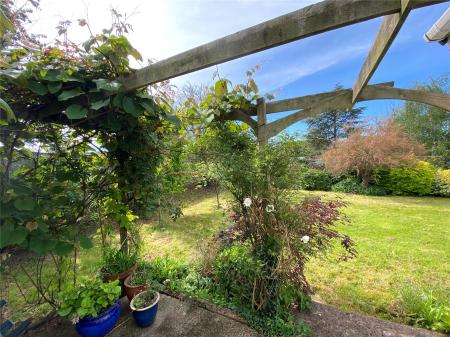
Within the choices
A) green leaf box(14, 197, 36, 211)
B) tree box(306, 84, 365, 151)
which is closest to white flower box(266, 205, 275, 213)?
green leaf box(14, 197, 36, 211)

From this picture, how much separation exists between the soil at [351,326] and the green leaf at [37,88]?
8.48 ft

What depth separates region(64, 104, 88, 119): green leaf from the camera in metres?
1.29

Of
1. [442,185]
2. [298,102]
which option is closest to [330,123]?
[442,185]

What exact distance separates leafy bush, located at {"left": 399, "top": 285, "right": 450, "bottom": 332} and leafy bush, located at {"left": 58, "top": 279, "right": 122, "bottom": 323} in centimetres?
263

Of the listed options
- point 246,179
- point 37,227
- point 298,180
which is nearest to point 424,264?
point 298,180

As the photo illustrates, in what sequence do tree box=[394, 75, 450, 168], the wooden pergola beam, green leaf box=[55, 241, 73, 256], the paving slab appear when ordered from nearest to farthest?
the wooden pergola beam, green leaf box=[55, 241, 73, 256], the paving slab, tree box=[394, 75, 450, 168]

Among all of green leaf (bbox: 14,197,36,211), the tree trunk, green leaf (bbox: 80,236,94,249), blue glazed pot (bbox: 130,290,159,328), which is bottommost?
blue glazed pot (bbox: 130,290,159,328)

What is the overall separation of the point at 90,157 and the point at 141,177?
0.51 m

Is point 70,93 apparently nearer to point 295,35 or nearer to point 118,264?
point 295,35

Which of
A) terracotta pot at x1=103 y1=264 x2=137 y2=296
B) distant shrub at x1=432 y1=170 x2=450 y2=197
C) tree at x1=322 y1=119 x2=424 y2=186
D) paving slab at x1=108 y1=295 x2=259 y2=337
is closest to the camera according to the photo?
paving slab at x1=108 y1=295 x2=259 y2=337

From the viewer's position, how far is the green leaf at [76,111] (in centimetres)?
129

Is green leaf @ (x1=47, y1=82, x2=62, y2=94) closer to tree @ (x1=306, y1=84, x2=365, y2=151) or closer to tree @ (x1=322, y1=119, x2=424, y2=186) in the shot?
tree @ (x1=322, y1=119, x2=424, y2=186)

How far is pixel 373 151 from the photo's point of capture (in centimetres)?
834

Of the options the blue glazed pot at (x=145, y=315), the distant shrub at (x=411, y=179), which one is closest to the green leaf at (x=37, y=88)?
the blue glazed pot at (x=145, y=315)
